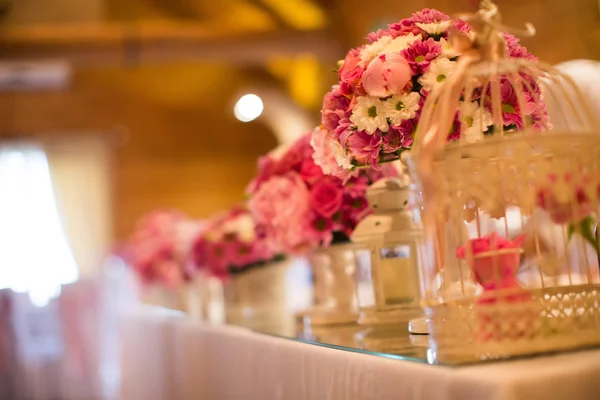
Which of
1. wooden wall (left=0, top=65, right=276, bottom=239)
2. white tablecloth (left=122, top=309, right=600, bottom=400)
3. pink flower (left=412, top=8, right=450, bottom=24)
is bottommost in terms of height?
white tablecloth (left=122, top=309, right=600, bottom=400)

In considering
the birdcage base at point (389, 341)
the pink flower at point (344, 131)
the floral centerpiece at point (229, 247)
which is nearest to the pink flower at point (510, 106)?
the pink flower at point (344, 131)

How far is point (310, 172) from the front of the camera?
4.96 feet

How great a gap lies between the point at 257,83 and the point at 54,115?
2.26m

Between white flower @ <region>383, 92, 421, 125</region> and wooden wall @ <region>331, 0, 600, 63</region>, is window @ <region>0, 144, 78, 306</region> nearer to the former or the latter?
wooden wall @ <region>331, 0, 600, 63</region>

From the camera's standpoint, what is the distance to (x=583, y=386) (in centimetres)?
70

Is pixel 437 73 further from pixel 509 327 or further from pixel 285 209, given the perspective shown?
pixel 285 209

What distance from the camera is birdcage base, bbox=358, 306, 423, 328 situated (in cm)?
126

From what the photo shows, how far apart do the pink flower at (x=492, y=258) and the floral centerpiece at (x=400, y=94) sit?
0.18 meters

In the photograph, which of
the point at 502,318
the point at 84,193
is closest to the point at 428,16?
the point at 502,318

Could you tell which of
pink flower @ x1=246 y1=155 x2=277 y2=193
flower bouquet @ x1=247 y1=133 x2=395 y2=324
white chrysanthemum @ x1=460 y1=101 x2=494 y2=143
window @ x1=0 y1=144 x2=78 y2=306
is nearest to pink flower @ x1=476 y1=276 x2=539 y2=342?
white chrysanthemum @ x1=460 y1=101 x2=494 y2=143

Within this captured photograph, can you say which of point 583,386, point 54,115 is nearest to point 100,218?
point 54,115

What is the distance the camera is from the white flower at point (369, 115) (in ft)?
3.34

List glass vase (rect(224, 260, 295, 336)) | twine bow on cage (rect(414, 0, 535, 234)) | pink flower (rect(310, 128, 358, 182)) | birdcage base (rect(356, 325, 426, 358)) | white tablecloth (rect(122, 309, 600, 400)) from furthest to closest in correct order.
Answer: glass vase (rect(224, 260, 295, 336))
pink flower (rect(310, 128, 358, 182))
birdcage base (rect(356, 325, 426, 358))
twine bow on cage (rect(414, 0, 535, 234))
white tablecloth (rect(122, 309, 600, 400))

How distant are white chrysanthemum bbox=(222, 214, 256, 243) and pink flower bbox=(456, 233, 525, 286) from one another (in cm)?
136
